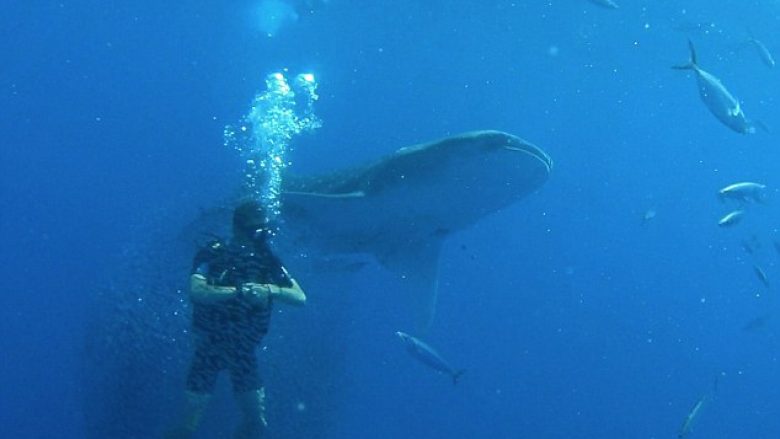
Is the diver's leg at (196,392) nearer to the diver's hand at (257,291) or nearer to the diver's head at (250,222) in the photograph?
the diver's hand at (257,291)

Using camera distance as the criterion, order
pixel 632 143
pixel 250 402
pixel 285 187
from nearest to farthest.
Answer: pixel 250 402 < pixel 285 187 < pixel 632 143

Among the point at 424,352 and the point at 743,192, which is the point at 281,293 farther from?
the point at 743,192

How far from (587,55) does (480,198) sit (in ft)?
93.0

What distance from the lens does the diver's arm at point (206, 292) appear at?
505cm

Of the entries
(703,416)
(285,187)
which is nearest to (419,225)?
(285,187)

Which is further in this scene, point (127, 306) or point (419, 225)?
point (127, 306)

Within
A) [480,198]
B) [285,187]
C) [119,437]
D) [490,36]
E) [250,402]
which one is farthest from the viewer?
[490,36]

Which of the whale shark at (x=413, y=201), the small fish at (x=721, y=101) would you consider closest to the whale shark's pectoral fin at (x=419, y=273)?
the whale shark at (x=413, y=201)

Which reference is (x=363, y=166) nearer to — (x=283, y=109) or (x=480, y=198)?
(x=480, y=198)

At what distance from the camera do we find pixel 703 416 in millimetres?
38594

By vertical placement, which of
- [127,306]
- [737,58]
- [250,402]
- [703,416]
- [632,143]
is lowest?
[703,416]

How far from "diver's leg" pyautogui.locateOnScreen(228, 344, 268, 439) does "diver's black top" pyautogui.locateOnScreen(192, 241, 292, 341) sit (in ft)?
1.42

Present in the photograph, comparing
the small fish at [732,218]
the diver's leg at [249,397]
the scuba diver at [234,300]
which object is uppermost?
the scuba diver at [234,300]

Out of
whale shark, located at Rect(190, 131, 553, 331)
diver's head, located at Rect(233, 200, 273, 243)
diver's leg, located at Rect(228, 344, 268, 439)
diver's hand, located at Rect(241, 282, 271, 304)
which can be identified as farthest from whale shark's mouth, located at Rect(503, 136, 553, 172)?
diver's leg, located at Rect(228, 344, 268, 439)
